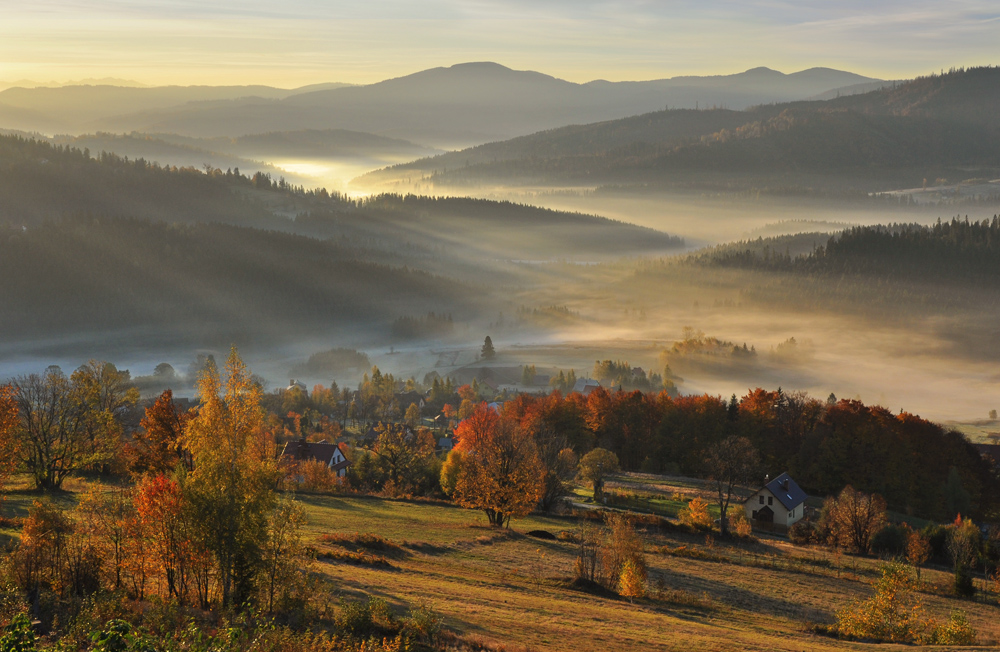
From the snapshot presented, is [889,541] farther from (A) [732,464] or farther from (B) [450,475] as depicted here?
(B) [450,475]

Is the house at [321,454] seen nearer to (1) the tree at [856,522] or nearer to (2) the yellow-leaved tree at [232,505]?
(1) the tree at [856,522]

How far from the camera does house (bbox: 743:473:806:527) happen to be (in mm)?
81562

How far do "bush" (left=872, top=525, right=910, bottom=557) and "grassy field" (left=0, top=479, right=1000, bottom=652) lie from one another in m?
5.18

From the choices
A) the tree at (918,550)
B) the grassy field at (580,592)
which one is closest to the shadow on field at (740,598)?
the grassy field at (580,592)

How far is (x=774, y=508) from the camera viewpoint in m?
82.4

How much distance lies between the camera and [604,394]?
383ft

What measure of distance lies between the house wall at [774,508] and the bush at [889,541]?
13.3 m

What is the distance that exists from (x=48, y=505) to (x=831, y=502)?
6596cm

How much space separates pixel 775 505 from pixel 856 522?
14737 millimetres

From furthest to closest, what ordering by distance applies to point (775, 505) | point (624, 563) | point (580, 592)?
point (775, 505), point (624, 563), point (580, 592)

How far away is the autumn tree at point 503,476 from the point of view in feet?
206

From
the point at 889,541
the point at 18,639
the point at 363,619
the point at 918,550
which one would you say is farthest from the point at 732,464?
the point at 18,639

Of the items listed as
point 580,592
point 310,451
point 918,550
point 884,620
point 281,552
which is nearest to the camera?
point 281,552

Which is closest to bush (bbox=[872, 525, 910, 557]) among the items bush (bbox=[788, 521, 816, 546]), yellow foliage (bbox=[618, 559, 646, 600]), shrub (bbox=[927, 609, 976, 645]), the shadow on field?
bush (bbox=[788, 521, 816, 546])
